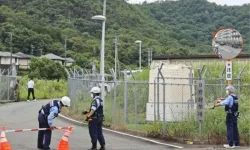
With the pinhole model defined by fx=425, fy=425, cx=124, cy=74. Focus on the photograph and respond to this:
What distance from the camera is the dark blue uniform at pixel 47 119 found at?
10.7m

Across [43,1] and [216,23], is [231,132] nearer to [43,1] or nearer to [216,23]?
[216,23]

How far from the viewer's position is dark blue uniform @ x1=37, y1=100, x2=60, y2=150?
1074 centimetres

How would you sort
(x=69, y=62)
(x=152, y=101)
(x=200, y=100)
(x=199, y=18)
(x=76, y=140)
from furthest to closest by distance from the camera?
(x=199, y=18) < (x=69, y=62) < (x=152, y=101) < (x=76, y=140) < (x=200, y=100)

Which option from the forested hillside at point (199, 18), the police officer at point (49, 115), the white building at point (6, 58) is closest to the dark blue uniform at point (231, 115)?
the police officer at point (49, 115)

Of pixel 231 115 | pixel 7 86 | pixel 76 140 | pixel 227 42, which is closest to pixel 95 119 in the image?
pixel 76 140

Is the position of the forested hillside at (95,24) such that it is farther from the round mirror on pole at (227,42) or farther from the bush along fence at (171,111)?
the round mirror on pole at (227,42)

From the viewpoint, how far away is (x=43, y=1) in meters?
88.5

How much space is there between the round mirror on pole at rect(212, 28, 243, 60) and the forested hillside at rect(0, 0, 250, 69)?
2483 inches

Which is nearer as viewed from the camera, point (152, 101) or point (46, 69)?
point (152, 101)

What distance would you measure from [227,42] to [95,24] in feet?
246

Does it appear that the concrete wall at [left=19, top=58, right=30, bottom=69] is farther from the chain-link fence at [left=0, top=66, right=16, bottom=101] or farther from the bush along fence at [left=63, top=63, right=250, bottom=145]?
the bush along fence at [left=63, top=63, right=250, bottom=145]

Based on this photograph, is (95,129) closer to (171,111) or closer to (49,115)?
(49,115)

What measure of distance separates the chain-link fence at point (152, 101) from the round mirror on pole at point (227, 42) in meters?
1.56

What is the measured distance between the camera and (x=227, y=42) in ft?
38.2
